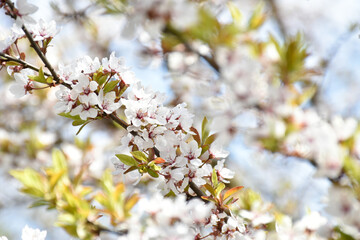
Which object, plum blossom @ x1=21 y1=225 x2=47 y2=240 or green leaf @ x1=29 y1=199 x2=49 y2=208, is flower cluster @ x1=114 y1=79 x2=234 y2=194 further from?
green leaf @ x1=29 y1=199 x2=49 y2=208

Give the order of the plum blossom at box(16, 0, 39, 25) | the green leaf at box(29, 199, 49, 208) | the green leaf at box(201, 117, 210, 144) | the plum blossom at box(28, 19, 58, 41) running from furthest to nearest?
the green leaf at box(29, 199, 49, 208), the green leaf at box(201, 117, 210, 144), the plum blossom at box(28, 19, 58, 41), the plum blossom at box(16, 0, 39, 25)

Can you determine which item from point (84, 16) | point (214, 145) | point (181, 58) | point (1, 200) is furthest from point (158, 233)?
point (1, 200)

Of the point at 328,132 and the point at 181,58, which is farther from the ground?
the point at 328,132

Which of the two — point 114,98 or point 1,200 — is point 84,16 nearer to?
point 114,98

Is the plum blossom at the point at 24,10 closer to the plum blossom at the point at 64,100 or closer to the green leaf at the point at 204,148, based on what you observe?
the plum blossom at the point at 64,100

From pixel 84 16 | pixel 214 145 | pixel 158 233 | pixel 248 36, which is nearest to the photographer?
pixel 158 233

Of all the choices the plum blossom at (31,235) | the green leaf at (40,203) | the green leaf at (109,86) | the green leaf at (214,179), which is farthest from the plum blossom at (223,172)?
the green leaf at (40,203)

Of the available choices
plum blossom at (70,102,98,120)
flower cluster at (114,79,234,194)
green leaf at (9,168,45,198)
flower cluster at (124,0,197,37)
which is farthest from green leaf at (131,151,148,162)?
green leaf at (9,168,45,198)

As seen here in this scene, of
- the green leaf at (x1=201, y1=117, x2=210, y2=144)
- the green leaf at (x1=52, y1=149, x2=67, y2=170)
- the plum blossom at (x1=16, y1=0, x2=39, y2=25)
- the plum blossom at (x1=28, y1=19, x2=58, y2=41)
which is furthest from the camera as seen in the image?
the green leaf at (x1=52, y1=149, x2=67, y2=170)

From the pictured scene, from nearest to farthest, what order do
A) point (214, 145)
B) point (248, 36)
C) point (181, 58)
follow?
point (214, 145) → point (248, 36) → point (181, 58)

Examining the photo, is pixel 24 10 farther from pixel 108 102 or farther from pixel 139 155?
pixel 139 155

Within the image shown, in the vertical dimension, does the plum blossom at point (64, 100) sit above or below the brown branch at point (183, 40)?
below
